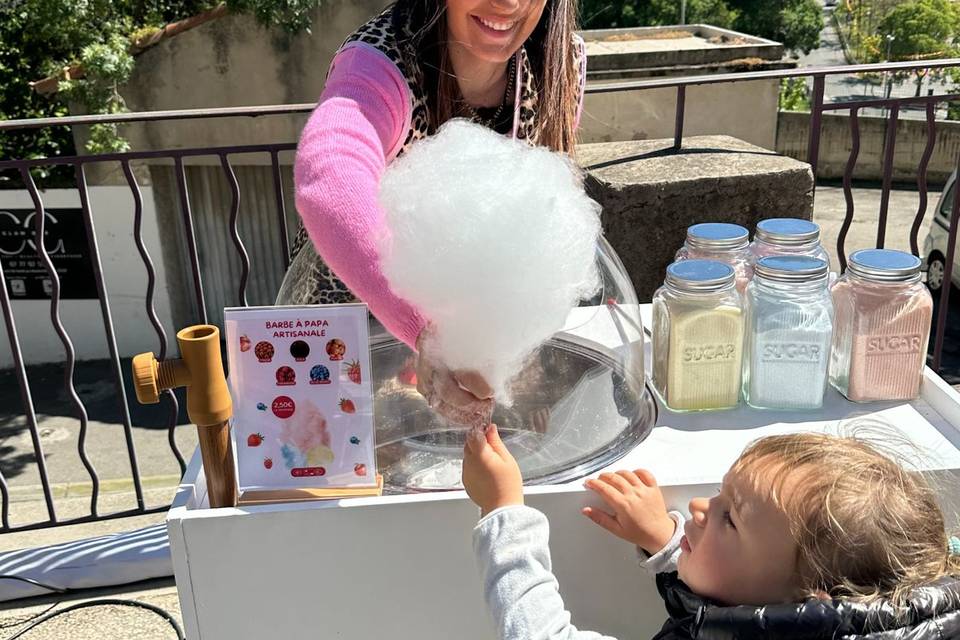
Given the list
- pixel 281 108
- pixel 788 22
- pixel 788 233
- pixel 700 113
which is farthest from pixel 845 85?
pixel 788 233

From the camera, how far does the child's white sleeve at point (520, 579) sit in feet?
2.81

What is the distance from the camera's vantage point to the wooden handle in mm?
938

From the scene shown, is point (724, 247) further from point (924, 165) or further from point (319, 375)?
point (924, 165)

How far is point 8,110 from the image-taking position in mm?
7762

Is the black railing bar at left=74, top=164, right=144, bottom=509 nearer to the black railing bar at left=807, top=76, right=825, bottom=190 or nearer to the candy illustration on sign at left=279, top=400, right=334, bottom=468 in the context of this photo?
the candy illustration on sign at left=279, top=400, right=334, bottom=468

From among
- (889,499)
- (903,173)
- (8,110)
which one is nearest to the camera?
(889,499)

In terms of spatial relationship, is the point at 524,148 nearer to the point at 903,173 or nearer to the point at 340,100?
the point at 340,100

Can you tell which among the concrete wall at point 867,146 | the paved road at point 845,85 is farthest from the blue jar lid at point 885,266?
the concrete wall at point 867,146

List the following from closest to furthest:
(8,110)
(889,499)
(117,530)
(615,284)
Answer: (889,499) → (615,284) → (117,530) → (8,110)

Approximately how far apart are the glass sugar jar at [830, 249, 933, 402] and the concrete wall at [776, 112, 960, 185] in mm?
14115

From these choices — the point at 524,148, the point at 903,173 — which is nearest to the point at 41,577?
the point at 524,148

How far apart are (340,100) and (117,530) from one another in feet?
7.97

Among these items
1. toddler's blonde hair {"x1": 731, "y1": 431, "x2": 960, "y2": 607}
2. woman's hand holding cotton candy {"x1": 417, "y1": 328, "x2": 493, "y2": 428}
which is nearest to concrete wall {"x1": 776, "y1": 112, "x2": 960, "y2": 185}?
toddler's blonde hair {"x1": 731, "y1": 431, "x2": 960, "y2": 607}

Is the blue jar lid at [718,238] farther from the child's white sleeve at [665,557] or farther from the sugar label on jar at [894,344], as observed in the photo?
the child's white sleeve at [665,557]
